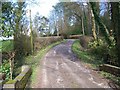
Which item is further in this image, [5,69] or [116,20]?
[5,69]

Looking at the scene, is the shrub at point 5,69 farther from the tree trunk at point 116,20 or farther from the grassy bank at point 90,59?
the tree trunk at point 116,20

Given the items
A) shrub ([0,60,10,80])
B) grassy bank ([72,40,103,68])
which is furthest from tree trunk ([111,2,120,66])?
shrub ([0,60,10,80])

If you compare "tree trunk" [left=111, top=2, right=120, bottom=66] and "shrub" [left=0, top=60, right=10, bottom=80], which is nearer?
"tree trunk" [left=111, top=2, right=120, bottom=66]

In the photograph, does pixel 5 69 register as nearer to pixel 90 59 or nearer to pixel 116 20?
pixel 90 59

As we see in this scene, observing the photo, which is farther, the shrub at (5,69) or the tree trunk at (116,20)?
the shrub at (5,69)

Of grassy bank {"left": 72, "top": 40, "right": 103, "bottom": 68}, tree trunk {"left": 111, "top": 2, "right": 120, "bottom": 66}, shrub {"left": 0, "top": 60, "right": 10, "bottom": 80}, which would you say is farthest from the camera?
grassy bank {"left": 72, "top": 40, "right": 103, "bottom": 68}

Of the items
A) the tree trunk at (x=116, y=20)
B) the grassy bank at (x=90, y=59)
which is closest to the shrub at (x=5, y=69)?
the grassy bank at (x=90, y=59)

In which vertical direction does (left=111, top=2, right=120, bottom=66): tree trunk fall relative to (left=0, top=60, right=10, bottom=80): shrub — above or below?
above

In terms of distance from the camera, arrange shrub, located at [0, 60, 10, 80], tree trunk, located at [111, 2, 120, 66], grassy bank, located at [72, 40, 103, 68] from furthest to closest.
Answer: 1. grassy bank, located at [72, 40, 103, 68]
2. shrub, located at [0, 60, 10, 80]
3. tree trunk, located at [111, 2, 120, 66]

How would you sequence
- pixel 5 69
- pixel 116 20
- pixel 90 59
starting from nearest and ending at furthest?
pixel 116 20 → pixel 5 69 → pixel 90 59

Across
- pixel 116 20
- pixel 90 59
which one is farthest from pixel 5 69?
pixel 116 20

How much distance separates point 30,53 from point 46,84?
16.0m

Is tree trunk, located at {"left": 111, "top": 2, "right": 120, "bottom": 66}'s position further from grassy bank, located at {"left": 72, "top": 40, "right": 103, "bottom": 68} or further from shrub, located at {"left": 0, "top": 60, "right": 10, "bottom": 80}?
shrub, located at {"left": 0, "top": 60, "right": 10, "bottom": 80}

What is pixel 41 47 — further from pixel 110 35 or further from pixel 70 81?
pixel 70 81
